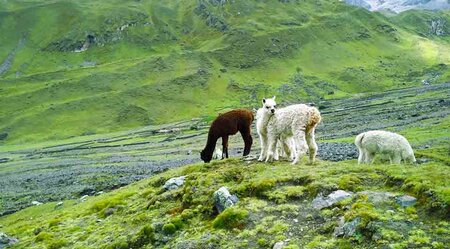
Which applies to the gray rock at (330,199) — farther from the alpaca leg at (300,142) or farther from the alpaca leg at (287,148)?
the alpaca leg at (287,148)

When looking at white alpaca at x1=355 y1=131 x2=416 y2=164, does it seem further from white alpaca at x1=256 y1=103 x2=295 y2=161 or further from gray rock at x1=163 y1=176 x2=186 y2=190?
gray rock at x1=163 y1=176 x2=186 y2=190

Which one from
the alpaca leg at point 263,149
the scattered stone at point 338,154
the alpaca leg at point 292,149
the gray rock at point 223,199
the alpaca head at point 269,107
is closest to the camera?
the gray rock at point 223,199

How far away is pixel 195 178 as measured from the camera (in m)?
21.3

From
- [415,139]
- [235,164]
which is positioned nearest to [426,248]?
[235,164]

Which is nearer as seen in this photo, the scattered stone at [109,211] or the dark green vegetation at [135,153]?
the scattered stone at [109,211]

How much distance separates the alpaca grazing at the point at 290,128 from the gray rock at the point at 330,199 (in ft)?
14.5

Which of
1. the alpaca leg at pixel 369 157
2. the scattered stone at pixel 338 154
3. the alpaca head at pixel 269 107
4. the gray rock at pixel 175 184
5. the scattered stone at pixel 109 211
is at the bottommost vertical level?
the scattered stone at pixel 338 154

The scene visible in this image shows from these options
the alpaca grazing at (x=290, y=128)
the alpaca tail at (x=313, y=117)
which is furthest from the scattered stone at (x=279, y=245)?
the alpaca tail at (x=313, y=117)

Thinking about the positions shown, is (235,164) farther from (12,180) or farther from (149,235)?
(12,180)

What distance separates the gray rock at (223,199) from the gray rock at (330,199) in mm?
3243

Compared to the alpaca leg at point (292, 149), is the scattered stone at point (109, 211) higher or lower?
lower

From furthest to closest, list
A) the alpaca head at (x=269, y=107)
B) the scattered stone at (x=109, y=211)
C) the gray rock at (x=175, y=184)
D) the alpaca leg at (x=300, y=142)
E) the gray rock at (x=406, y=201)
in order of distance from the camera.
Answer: the scattered stone at (x=109, y=211) → the gray rock at (x=175, y=184) → the alpaca head at (x=269, y=107) → the alpaca leg at (x=300, y=142) → the gray rock at (x=406, y=201)

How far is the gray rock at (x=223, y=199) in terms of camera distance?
16922 millimetres

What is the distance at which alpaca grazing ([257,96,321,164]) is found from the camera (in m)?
19.9
